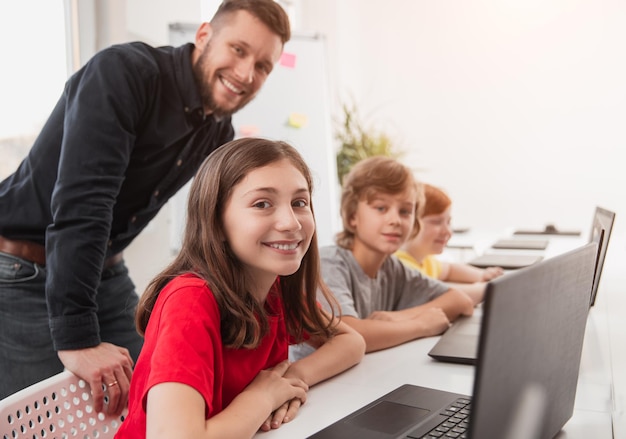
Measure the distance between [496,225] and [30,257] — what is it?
3919 mm

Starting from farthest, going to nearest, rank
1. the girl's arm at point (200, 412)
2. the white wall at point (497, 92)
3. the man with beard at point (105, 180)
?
1. the white wall at point (497, 92)
2. the man with beard at point (105, 180)
3. the girl's arm at point (200, 412)

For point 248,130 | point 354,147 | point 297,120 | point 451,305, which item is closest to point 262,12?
point 451,305

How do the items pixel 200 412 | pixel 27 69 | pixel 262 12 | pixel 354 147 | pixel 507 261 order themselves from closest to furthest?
pixel 200 412
pixel 262 12
pixel 27 69
pixel 507 261
pixel 354 147

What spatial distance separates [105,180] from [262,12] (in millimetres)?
586

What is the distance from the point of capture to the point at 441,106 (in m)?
4.80

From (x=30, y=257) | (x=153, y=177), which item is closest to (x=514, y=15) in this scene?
(x=153, y=177)

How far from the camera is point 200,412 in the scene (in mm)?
813

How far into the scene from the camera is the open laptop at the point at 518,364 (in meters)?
0.53

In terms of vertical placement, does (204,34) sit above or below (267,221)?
above

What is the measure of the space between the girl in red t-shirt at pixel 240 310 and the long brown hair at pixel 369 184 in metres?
0.56

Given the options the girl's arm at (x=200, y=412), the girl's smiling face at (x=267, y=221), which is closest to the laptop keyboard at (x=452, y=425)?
the girl's arm at (x=200, y=412)

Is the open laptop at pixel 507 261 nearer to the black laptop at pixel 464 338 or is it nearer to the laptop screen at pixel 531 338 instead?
the black laptop at pixel 464 338

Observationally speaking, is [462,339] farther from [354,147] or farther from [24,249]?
[354,147]

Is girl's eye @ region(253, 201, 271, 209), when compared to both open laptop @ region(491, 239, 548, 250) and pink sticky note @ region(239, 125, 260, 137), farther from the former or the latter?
pink sticky note @ region(239, 125, 260, 137)
